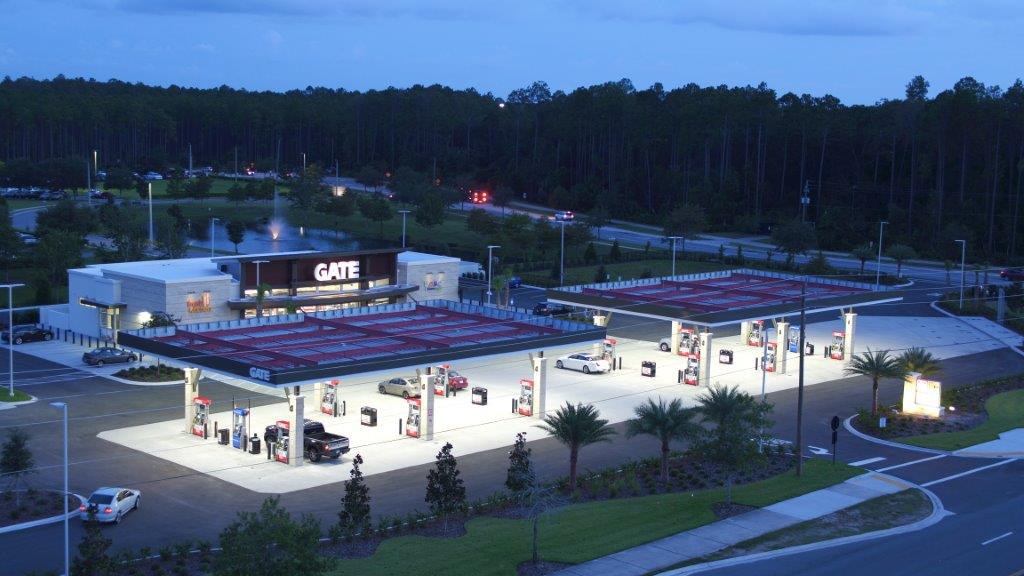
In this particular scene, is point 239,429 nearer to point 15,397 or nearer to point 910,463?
point 15,397

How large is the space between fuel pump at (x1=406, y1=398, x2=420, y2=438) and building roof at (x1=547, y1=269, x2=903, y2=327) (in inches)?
704

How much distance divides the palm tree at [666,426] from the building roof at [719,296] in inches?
722

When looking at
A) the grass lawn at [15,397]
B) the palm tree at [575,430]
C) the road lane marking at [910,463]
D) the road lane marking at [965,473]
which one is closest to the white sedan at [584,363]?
the road lane marking at [910,463]

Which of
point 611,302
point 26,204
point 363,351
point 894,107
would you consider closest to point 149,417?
point 363,351

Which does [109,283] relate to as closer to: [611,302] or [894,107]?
[611,302]

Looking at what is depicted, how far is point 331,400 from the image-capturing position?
48.8 metres

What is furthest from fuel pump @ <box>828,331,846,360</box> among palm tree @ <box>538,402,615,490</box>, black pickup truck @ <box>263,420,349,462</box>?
black pickup truck @ <box>263,420,349,462</box>

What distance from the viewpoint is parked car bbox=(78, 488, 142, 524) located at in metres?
33.8

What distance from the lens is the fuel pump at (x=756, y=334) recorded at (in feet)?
221

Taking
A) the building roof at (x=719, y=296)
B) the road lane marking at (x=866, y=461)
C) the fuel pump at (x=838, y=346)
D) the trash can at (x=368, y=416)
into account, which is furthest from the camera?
the fuel pump at (x=838, y=346)

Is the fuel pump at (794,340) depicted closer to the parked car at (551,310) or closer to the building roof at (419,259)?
the parked car at (551,310)

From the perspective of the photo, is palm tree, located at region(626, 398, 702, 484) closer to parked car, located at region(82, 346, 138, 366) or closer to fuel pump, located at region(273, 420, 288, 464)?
fuel pump, located at region(273, 420, 288, 464)

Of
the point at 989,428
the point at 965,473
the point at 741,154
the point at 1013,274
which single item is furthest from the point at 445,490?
the point at 741,154

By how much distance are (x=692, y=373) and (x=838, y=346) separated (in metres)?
12.1
